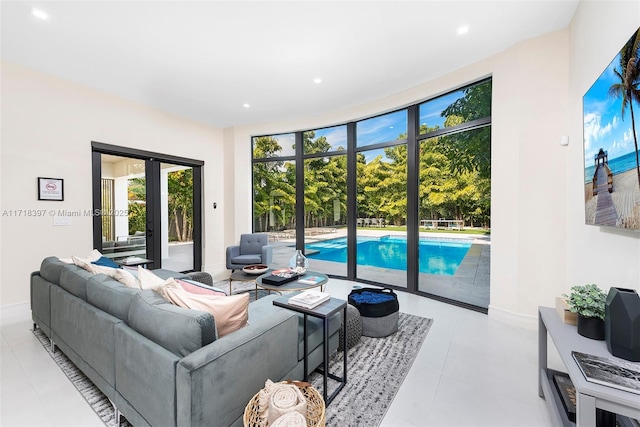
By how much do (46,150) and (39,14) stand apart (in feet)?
5.85

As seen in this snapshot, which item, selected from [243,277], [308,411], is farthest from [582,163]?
[243,277]

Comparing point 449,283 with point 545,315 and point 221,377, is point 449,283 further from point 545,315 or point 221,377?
point 221,377

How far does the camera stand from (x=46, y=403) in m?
1.83

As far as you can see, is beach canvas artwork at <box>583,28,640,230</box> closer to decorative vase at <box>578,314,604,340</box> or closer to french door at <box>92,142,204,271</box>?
decorative vase at <box>578,314,604,340</box>

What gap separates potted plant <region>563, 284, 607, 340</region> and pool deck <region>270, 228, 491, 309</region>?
1.96 meters

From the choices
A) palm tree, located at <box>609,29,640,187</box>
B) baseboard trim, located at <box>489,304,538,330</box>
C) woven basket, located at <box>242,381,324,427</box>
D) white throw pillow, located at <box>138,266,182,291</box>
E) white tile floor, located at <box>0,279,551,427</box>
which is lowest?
white tile floor, located at <box>0,279,551,427</box>

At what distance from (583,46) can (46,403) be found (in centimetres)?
495

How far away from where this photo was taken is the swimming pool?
13.3 ft

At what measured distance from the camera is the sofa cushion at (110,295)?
5.38ft

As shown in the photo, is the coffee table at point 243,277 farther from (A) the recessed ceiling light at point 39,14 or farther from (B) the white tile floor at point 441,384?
(A) the recessed ceiling light at point 39,14

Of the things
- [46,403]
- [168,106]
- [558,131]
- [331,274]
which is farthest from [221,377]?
[168,106]

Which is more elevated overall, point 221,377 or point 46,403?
point 221,377

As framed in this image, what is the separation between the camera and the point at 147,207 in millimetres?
4824

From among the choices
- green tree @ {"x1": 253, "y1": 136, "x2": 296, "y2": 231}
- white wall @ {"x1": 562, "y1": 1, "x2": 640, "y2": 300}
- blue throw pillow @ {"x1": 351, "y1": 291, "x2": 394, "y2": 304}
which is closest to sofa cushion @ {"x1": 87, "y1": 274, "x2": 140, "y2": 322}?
blue throw pillow @ {"x1": 351, "y1": 291, "x2": 394, "y2": 304}
